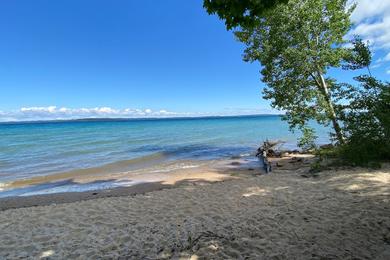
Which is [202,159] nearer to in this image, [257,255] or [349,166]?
[349,166]

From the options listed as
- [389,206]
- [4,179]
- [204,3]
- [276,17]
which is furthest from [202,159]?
[204,3]

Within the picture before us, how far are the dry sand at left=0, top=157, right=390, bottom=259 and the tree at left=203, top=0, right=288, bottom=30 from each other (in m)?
4.27

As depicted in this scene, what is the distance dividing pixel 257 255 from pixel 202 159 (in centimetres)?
1579

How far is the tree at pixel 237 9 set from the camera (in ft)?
15.6

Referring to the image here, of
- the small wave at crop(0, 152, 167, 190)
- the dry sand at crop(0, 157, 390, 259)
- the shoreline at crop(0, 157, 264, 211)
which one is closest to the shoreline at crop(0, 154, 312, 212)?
the shoreline at crop(0, 157, 264, 211)

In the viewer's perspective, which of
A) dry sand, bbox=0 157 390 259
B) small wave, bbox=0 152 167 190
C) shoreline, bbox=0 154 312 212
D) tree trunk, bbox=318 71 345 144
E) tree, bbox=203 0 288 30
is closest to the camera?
tree, bbox=203 0 288 30

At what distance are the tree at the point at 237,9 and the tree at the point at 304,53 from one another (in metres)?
10.3

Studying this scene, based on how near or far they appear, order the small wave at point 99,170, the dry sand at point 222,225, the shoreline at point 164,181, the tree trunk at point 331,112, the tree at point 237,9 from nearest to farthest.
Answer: the tree at point 237,9
the dry sand at point 222,225
the shoreline at point 164,181
the tree trunk at point 331,112
the small wave at point 99,170

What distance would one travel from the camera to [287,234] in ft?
20.6

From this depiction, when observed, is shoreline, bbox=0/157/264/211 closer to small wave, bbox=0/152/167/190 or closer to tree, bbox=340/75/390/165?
small wave, bbox=0/152/167/190

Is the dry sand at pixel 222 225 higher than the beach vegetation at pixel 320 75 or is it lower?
lower

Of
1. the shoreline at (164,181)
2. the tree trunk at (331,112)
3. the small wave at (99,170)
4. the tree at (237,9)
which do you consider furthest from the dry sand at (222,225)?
the small wave at (99,170)

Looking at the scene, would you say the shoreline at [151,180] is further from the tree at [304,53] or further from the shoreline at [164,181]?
the tree at [304,53]

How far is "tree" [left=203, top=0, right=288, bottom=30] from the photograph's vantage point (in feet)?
15.6
